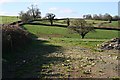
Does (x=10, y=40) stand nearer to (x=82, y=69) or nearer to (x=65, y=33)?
(x=82, y=69)

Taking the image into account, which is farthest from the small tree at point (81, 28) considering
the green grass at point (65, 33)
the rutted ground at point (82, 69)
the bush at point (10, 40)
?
the rutted ground at point (82, 69)

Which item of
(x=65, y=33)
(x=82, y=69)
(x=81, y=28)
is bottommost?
(x=82, y=69)

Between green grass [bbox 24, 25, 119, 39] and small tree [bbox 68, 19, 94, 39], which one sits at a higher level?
small tree [bbox 68, 19, 94, 39]

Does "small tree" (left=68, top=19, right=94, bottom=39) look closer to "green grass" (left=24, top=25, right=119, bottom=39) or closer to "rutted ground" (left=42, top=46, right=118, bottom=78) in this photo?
"green grass" (left=24, top=25, right=119, bottom=39)

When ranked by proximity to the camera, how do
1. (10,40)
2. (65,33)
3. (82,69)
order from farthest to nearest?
(65,33), (10,40), (82,69)

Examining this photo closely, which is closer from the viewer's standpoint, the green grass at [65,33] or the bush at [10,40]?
the bush at [10,40]

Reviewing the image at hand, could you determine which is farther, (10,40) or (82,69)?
(10,40)

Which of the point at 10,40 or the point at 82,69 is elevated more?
the point at 10,40

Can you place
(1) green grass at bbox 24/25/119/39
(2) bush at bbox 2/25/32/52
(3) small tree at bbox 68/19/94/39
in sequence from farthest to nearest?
1. (1) green grass at bbox 24/25/119/39
2. (3) small tree at bbox 68/19/94/39
3. (2) bush at bbox 2/25/32/52

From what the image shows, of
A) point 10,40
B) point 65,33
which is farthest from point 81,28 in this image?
point 10,40

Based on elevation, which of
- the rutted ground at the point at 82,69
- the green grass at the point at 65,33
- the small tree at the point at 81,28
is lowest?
the rutted ground at the point at 82,69

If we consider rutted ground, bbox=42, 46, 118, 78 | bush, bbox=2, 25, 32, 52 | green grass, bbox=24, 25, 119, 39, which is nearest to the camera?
rutted ground, bbox=42, 46, 118, 78

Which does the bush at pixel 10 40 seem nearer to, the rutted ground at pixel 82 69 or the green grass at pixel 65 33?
the rutted ground at pixel 82 69

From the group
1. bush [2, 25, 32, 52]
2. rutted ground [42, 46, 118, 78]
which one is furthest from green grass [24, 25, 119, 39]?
rutted ground [42, 46, 118, 78]
